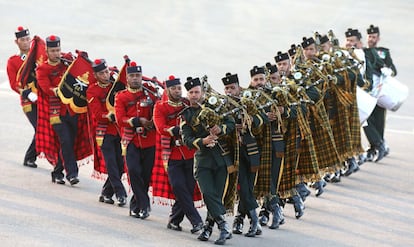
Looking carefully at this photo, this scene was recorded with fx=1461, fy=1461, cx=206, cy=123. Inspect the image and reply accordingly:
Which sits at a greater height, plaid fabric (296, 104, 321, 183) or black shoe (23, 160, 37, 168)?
plaid fabric (296, 104, 321, 183)

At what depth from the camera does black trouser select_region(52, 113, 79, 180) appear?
17.6 metres

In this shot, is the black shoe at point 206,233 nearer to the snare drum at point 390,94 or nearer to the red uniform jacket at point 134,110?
the red uniform jacket at point 134,110

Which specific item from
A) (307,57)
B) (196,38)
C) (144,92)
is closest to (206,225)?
(144,92)

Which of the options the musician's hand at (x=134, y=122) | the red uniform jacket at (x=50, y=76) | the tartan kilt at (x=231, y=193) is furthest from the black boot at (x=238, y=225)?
the red uniform jacket at (x=50, y=76)

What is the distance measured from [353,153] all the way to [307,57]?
5.89 ft

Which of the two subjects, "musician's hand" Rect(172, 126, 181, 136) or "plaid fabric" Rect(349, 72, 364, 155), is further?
"plaid fabric" Rect(349, 72, 364, 155)

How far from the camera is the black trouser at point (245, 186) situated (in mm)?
15461

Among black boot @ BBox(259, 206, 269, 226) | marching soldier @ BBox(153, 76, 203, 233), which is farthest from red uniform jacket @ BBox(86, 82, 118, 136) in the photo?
black boot @ BBox(259, 206, 269, 226)

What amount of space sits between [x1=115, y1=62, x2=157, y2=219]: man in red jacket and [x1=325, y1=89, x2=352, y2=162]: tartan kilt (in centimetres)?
335

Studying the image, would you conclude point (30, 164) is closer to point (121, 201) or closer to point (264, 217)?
point (121, 201)

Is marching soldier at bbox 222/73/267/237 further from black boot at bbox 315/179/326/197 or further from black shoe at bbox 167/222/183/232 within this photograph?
black boot at bbox 315/179/326/197

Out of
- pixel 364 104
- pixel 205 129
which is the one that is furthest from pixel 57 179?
pixel 364 104

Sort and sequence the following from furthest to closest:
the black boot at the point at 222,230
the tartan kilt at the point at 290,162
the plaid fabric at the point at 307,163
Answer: the plaid fabric at the point at 307,163, the tartan kilt at the point at 290,162, the black boot at the point at 222,230

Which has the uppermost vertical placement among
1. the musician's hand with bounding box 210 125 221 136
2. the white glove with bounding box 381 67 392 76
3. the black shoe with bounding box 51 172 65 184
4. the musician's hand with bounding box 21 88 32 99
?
the white glove with bounding box 381 67 392 76
